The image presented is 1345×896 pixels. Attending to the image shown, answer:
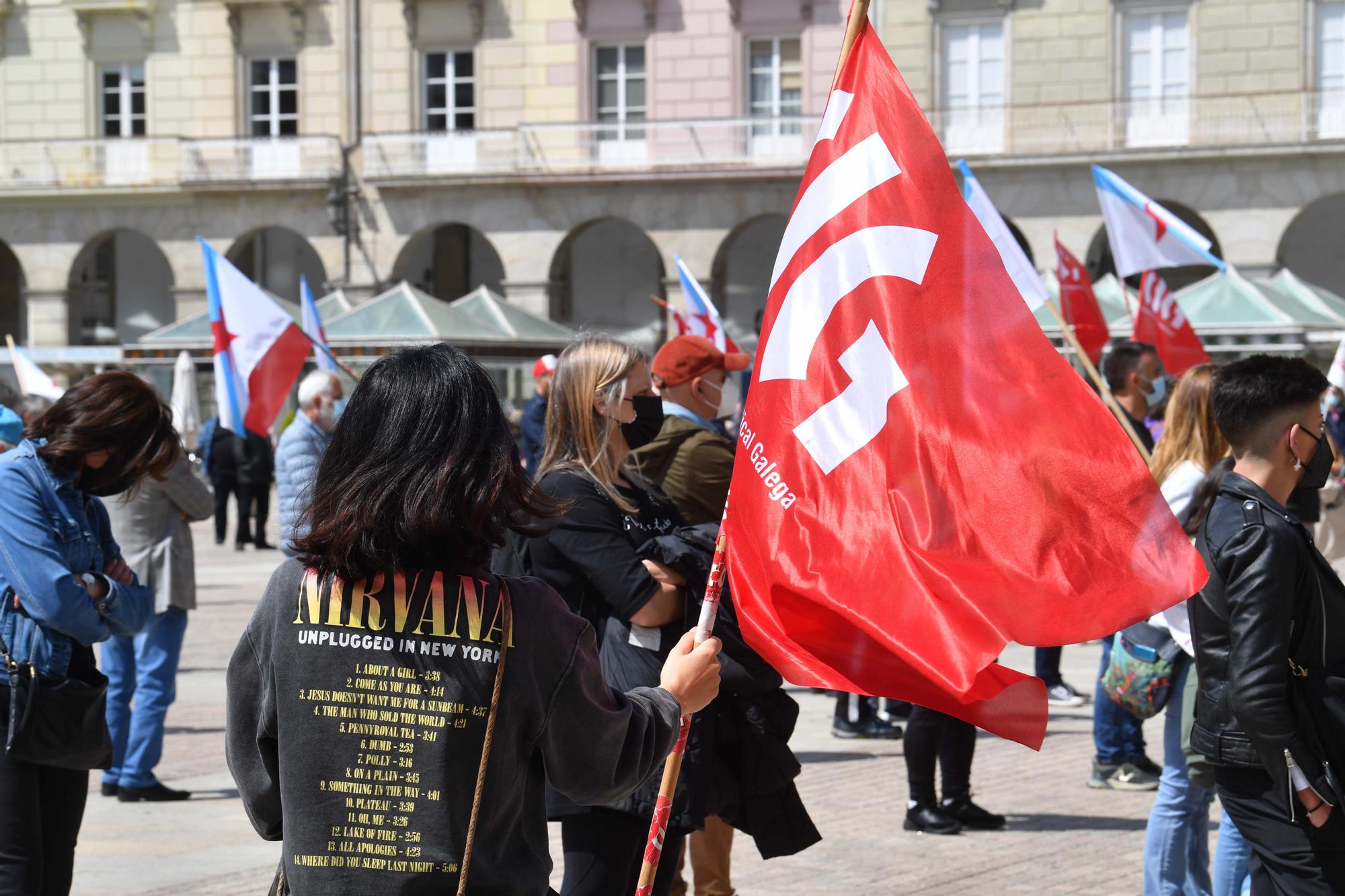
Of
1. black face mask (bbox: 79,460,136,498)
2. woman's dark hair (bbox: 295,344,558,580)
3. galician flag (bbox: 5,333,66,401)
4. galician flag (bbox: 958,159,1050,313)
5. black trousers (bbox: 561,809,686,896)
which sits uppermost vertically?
galician flag (bbox: 958,159,1050,313)

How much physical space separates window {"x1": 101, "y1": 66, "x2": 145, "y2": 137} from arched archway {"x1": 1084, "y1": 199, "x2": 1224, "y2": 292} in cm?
1738

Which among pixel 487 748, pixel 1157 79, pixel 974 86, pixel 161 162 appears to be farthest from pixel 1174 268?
pixel 487 748

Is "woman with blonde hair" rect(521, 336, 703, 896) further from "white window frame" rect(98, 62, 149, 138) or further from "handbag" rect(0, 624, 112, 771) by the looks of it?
"white window frame" rect(98, 62, 149, 138)

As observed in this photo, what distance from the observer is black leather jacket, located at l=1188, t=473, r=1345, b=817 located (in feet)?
11.9

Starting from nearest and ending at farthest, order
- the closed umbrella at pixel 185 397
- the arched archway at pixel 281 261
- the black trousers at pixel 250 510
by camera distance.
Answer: the black trousers at pixel 250 510
the closed umbrella at pixel 185 397
the arched archway at pixel 281 261

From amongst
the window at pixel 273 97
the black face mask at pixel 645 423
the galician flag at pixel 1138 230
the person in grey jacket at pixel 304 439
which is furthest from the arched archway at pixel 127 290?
the black face mask at pixel 645 423

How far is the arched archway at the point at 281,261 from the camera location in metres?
33.4

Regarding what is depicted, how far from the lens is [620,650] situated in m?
4.13

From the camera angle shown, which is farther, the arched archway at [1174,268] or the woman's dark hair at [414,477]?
the arched archway at [1174,268]

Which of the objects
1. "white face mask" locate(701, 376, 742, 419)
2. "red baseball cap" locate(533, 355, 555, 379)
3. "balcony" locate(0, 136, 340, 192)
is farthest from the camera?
"balcony" locate(0, 136, 340, 192)

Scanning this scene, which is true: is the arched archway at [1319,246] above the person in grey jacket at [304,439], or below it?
above

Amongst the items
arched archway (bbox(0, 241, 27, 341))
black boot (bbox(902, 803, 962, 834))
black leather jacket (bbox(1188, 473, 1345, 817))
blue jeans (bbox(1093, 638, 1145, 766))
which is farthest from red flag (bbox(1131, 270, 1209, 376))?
arched archway (bbox(0, 241, 27, 341))

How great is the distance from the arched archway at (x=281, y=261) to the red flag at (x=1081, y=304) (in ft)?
71.4

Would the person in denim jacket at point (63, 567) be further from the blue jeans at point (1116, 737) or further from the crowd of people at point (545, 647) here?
the blue jeans at point (1116, 737)
